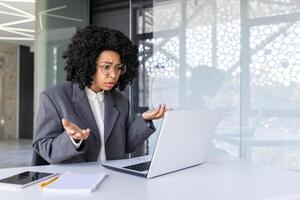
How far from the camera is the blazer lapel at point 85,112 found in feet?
4.86

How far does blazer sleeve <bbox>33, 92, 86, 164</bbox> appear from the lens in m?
1.23

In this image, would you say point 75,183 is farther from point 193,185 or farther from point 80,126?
point 80,126

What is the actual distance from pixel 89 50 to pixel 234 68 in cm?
190

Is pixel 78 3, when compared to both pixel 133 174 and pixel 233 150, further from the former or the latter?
pixel 133 174

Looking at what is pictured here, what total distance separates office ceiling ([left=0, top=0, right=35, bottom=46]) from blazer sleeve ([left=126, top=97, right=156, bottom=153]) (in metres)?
4.35

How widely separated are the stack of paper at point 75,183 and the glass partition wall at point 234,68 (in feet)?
6.38

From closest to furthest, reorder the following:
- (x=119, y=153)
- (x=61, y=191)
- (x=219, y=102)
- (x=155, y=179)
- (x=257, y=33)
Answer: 1. (x=61, y=191)
2. (x=155, y=179)
3. (x=119, y=153)
4. (x=257, y=33)
5. (x=219, y=102)

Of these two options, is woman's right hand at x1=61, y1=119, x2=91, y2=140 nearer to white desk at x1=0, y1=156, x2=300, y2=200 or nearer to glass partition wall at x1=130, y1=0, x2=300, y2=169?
white desk at x1=0, y1=156, x2=300, y2=200

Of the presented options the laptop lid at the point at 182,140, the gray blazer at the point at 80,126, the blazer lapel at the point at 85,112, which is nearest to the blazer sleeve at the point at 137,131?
the gray blazer at the point at 80,126

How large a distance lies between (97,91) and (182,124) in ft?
2.11

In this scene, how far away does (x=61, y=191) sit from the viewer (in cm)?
92

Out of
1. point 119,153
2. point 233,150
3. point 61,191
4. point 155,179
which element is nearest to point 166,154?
point 155,179

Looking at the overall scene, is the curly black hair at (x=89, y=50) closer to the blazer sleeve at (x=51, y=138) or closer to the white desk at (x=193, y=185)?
the blazer sleeve at (x=51, y=138)

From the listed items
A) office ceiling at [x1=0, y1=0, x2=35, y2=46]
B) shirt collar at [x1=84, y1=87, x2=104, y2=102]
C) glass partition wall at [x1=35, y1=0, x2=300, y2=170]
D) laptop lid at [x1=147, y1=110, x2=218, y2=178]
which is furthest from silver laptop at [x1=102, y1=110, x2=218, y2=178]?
office ceiling at [x1=0, y1=0, x2=35, y2=46]
